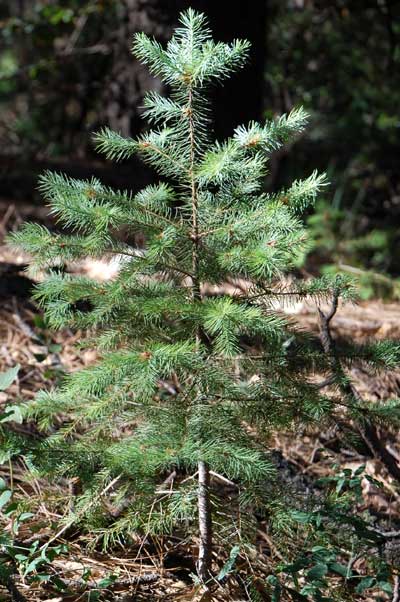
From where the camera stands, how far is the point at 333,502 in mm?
2146

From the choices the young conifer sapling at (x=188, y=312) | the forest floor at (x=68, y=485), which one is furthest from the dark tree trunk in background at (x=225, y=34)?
the young conifer sapling at (x=188, y=312)

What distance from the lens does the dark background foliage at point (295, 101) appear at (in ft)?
18.2

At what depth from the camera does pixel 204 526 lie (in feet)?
6.81

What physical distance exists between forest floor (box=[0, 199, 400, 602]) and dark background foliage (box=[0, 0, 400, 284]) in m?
1.39

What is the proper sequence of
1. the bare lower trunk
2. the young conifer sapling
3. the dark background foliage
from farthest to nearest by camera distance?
1. the dark background foliage
2. the bare lower trunk
3. the young conifer sapling

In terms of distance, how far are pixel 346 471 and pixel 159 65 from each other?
128 centimetres

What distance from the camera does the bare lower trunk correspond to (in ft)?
6.77

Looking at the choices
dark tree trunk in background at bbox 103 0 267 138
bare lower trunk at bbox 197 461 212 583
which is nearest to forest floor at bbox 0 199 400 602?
bare lower trunk at bbox 197 461 212 583

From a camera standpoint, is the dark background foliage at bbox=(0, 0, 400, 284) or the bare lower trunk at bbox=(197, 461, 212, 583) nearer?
the bare lower trunk at bbox=(197, 461, 212, 583)

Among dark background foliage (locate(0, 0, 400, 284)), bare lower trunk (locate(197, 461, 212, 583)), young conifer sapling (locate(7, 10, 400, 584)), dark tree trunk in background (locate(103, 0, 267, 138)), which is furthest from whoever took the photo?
A: dark background foliage (locate(0, 0, 400, 284))

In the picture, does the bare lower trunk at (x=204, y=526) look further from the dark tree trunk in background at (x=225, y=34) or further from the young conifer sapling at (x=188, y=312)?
the dark tree trunk in background at (x=225, y=34)

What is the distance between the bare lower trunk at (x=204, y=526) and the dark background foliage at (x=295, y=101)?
3.28m

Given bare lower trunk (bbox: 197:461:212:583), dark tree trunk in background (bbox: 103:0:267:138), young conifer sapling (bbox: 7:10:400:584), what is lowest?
bare lower trunk (bbox: 197:461:212:583)

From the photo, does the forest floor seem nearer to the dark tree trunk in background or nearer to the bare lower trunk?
the bare lower trunk
